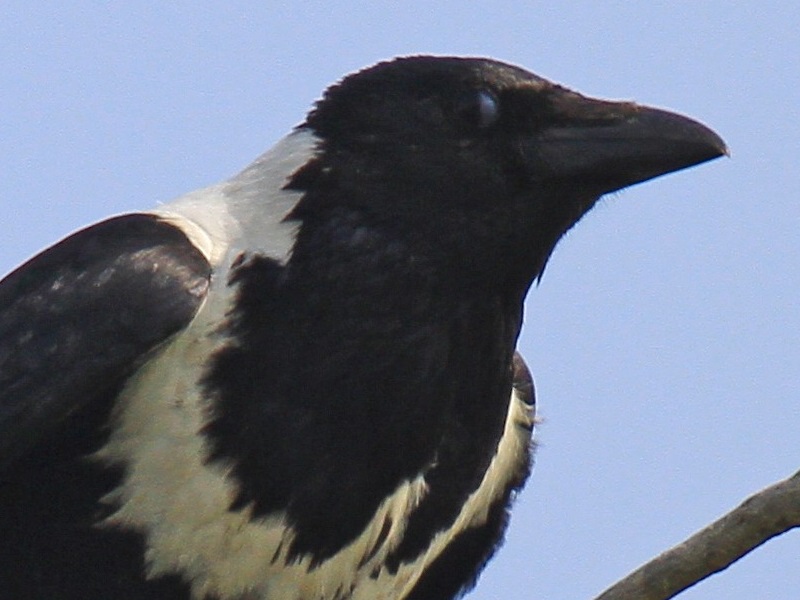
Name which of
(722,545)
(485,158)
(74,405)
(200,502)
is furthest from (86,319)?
(722,545)

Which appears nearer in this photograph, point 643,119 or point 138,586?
point 138,586

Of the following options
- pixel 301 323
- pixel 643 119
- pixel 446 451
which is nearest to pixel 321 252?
pixel 301 323

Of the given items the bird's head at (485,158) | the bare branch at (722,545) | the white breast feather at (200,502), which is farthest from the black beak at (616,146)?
the bare branch at (722,545)

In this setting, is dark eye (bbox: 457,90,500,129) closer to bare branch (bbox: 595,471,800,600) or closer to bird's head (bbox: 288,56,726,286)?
bird's head (bbox: 288,56,726,286)

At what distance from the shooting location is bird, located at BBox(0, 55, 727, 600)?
5.12 m

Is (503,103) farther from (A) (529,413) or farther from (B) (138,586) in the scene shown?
(B) (138,586)

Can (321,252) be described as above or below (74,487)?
above

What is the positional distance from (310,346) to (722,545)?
1397 millimetres

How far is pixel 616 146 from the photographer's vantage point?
5.43 m

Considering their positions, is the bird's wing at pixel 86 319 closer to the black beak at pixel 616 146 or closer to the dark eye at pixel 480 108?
the dark eye at pixel 480 108

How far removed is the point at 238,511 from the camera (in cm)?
513

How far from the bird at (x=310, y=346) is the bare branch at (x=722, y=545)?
1.14m

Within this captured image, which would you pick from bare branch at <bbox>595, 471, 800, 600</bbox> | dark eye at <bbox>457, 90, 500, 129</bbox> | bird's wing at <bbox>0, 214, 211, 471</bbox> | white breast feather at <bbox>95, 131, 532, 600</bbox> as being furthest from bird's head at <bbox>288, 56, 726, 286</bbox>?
bare branch at <bbox>595, 471, 800, 600</bbox>

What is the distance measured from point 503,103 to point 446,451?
38.5 inches
